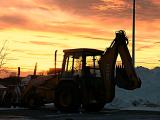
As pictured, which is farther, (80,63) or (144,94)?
(144,94)

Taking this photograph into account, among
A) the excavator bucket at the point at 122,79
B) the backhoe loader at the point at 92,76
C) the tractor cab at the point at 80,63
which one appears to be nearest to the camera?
the backhoe loader at the point at 92,76

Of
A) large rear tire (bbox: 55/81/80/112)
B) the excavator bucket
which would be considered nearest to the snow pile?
the excavator bucket

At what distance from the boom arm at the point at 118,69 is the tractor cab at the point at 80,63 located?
355 millimetres

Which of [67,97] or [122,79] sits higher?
[122,79]

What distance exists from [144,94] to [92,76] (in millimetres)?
17432

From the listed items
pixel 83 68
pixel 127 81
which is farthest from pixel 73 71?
pixel 127 81

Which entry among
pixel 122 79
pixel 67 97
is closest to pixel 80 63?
pixel 67 97

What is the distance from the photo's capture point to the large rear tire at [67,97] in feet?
102

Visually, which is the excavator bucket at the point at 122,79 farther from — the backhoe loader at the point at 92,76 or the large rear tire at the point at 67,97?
the large rear tire at the point at 67,97

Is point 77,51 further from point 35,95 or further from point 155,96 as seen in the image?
point 155,96

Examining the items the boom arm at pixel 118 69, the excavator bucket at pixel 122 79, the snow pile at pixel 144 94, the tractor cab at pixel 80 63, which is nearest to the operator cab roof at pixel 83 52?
the tractor cab at pixel 80 63

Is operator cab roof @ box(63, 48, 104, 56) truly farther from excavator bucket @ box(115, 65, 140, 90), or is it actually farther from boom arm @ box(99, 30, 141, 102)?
excavator bucket @ box(115, 65, 140, 90)

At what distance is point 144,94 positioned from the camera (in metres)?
48.4

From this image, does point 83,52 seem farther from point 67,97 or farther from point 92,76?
point 67,97
